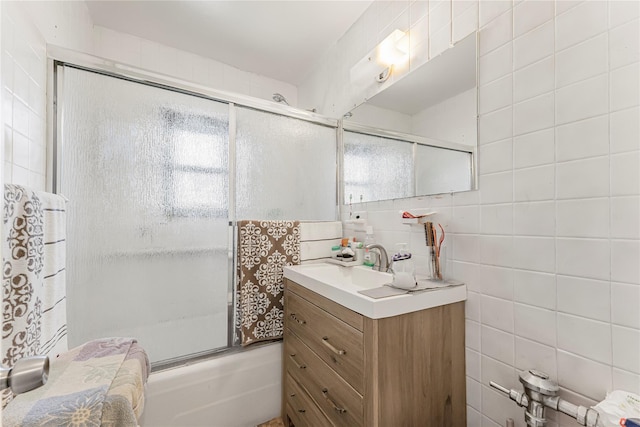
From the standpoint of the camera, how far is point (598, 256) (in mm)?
755

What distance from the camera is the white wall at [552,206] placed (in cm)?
72

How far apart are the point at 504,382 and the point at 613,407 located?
33cm

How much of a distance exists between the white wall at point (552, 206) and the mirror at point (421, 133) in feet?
0.20

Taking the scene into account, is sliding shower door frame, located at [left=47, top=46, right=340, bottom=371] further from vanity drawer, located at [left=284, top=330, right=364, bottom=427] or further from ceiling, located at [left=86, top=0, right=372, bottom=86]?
ceiling, located at [left=86, top=0, right=372, bottom=86]

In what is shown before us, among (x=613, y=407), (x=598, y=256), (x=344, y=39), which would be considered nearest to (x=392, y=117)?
(x=344, y=39)

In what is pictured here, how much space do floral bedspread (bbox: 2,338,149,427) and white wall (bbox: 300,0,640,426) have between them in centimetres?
113

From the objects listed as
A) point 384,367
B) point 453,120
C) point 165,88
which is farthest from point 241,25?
point 384,367

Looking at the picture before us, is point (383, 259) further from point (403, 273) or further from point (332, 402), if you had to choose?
point (332, 402)

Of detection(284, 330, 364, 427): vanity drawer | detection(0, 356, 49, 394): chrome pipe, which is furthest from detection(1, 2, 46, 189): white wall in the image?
detection(284, 330, 364, 427): vanity drawer

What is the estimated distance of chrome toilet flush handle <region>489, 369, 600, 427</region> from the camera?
2.48ft

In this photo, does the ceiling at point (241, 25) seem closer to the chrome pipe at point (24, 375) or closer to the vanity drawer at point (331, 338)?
the vanity drawer at point (331, 338)

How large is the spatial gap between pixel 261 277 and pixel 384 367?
849 mm

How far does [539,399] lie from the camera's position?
80 cm

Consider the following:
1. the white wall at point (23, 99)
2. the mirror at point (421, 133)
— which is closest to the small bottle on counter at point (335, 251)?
the mirror at point (421, 133)
